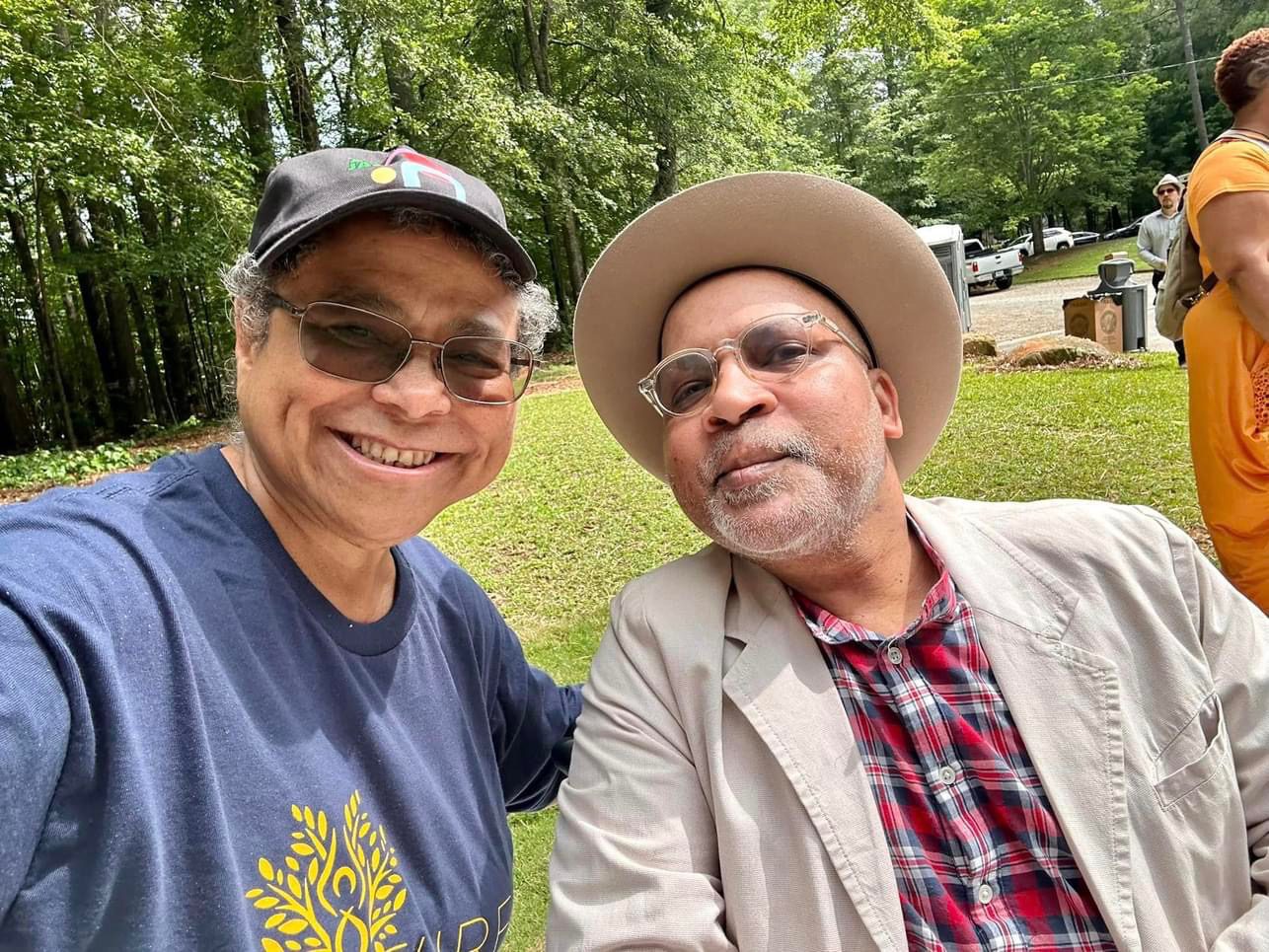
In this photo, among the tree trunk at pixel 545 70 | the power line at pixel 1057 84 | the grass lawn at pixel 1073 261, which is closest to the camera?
the tree trunk at pixel 545 70

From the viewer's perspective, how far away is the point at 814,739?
158cm

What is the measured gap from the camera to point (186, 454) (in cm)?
149

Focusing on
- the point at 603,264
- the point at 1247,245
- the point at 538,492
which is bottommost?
the point at 538,492

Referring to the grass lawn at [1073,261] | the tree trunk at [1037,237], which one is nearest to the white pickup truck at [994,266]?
the grass lawn at [1073,261]

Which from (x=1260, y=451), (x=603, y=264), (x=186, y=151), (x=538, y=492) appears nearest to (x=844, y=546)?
(x=603, y=264)

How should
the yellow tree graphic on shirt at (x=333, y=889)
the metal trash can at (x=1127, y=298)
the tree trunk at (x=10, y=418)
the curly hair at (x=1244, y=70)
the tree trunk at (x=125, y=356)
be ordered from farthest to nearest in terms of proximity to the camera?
the tree trunk at (x=125, y=356) → the tree trunk at (x=10, y=418) → the metal trash can at (x=1127, y=298) → the curly hair at (x=1244, y=70) → the yellow tree graphic on shirt at (x=333, y=889)

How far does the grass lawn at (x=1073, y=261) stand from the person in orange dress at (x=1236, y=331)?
1022 inches

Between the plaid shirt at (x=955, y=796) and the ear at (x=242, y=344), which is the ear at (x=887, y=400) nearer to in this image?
the plaid shirt at (x=955, y=796)

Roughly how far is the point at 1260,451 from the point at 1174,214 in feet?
28.0

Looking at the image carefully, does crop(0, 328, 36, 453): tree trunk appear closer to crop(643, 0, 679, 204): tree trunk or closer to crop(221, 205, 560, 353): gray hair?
crop(643, 0, 679, 204): tree trunk

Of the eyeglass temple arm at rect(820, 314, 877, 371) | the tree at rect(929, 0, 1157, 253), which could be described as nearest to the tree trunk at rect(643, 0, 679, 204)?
the eyeglass temple arm at rect(820, 314, 877, 371)

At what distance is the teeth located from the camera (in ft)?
5.08

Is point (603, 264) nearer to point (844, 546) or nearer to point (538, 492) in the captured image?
point (844, 546)

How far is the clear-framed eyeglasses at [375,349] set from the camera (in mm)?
1491
